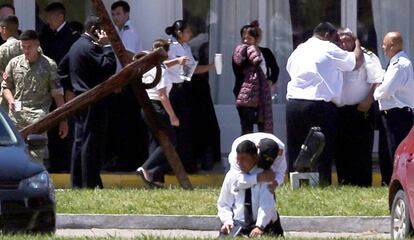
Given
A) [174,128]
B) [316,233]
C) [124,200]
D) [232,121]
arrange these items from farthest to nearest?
[232,121]
[174,128]
[124,200]
[316,233]

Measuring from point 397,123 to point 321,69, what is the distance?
1075 millimetres

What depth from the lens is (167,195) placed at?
16.2 meters

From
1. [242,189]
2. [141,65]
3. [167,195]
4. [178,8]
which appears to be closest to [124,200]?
[167,195]

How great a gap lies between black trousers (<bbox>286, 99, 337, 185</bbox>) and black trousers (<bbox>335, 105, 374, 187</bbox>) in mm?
381

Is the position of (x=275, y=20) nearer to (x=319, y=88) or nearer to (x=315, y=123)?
(x=319, y=88)

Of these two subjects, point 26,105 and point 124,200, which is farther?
point 26,105

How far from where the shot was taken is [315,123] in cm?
1719

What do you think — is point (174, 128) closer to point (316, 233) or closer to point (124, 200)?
point (124, 200)

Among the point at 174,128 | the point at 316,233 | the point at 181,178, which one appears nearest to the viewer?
the point at 316,233

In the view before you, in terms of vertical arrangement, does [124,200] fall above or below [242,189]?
below

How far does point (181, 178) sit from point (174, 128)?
153 centimetres

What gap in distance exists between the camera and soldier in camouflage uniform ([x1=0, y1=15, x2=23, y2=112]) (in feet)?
57.9

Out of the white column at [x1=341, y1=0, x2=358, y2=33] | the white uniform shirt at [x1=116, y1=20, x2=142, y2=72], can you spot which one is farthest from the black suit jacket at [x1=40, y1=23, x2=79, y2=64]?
the white column at [x1=341, y1=0, x2=358, y2=33]

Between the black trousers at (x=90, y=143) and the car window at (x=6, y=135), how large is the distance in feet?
12.4
